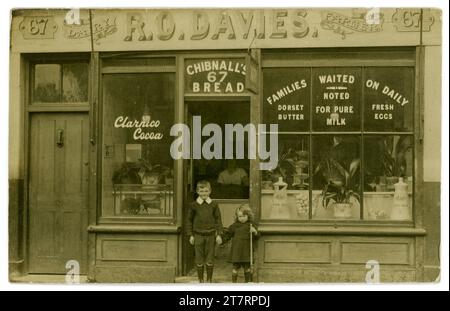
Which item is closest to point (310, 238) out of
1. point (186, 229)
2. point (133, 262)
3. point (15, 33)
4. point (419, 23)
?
point (186, 229)

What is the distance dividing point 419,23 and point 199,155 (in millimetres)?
3492

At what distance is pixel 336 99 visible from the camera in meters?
8.30

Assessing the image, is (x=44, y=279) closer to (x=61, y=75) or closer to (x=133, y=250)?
(x=133, y=250)

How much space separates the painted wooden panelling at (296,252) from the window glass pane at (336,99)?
1.60 metres

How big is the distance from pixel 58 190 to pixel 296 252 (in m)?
3.51

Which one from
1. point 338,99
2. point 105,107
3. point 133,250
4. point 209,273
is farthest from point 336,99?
point 133,250

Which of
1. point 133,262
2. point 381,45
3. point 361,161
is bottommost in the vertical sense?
point 133,262

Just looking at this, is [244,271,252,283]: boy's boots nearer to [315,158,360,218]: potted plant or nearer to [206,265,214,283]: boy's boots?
[206,265,214,283]: boy's boots

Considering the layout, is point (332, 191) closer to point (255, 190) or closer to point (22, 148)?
point (255, 190)

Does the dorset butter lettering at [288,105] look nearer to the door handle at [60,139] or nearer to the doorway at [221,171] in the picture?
the doorway at [221,171]

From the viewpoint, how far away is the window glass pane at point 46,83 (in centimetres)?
870

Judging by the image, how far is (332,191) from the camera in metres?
8.33

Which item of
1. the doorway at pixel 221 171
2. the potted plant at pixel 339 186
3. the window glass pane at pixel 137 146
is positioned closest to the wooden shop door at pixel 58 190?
the window glass pane at pixel 137 146

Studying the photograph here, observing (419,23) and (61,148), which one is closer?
(419,23)
